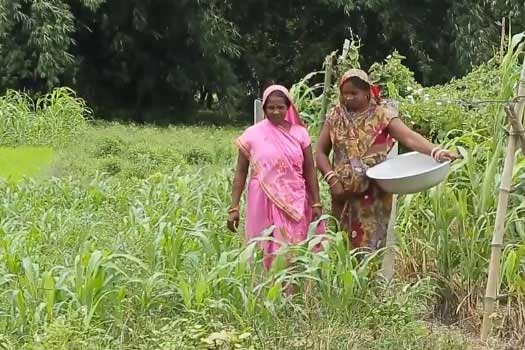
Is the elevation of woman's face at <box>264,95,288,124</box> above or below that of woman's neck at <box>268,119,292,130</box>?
above

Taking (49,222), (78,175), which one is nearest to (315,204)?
(49,222)

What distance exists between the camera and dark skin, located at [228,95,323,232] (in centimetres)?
434

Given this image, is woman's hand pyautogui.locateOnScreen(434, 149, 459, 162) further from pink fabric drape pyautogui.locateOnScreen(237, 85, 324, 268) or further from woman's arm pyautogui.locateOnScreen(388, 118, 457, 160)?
pink fabric drape pyautogui.locateOnScreen(237, 85, 324, 268)

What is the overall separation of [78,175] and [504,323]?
5574 mm

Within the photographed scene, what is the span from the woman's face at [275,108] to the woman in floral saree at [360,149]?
221mm

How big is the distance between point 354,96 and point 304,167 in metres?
0.48

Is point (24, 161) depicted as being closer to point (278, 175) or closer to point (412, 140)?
point (278, 175)

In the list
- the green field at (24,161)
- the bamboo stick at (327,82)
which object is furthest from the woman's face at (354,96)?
the green field at (24,161)

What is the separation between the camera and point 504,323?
165 inches

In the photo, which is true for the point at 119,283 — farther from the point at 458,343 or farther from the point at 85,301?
the point at 458,343

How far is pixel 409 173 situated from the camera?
13.2 feet

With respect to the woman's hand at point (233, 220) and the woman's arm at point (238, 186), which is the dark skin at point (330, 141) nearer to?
the woman's arm at point (238, 186)

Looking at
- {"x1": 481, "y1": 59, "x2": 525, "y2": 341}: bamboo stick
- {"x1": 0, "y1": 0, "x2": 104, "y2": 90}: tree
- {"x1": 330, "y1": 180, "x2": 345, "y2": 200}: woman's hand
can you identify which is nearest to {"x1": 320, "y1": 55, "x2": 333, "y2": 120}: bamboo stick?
{"x1": 330, "y1": 180, "x2": 345, "y2": 200}: woman's hand

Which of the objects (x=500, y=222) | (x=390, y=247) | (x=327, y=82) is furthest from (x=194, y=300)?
(x=327, y=82)
